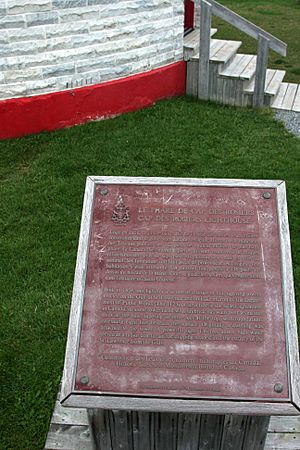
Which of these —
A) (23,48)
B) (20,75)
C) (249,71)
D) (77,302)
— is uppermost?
(23,48)

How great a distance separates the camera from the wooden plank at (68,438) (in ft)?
10.2

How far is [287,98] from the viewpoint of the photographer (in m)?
8.10

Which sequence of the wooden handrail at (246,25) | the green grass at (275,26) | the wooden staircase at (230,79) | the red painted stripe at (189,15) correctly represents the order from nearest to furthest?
the wooden handrail at (246,25)
the wooden staircase at (230,79)
the red painted stripe at (189,15)
the green grass at (275,26)

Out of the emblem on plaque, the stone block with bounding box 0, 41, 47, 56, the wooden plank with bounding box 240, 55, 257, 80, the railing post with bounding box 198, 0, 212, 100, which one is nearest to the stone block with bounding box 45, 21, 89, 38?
the stone block with bounding box 0, 41, 47, 56

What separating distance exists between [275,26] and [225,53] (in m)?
5.76

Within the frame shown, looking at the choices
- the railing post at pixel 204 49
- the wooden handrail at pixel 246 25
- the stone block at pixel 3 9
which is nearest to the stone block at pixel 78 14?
the stone block at pixel 3 9

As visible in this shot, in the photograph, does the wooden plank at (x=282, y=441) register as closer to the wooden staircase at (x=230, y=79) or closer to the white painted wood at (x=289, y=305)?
the white painted wood at (x=289, y=305)

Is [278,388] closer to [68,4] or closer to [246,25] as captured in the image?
[68,4]

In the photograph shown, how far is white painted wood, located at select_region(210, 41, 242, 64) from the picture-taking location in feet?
25.0

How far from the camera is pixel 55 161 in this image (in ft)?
20.3

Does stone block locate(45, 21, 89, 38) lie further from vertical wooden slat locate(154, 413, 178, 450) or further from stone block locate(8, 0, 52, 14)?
vertical wooden slat locate(154, 413, 178, 450)

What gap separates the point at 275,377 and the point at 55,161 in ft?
14.1

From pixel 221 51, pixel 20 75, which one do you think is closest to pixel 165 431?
pixel 20 75

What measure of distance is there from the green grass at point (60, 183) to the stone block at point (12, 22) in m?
1.29
